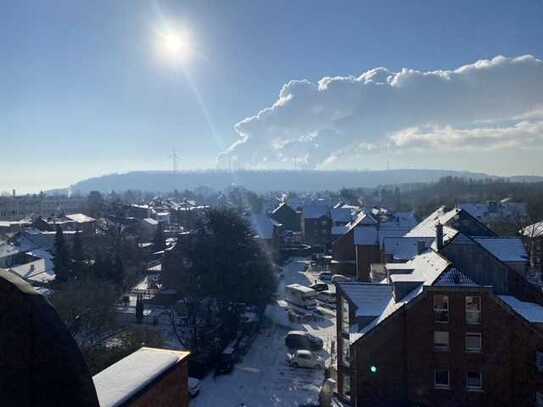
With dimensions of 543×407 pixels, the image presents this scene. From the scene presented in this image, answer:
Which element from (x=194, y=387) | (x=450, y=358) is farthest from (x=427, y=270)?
(x=194, y=387)

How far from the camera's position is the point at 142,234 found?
233ft

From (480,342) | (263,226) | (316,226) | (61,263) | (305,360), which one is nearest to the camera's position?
(480,342)

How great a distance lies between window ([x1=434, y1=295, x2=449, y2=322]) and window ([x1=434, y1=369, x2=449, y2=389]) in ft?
7.42

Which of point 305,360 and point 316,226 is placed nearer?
point 305,360

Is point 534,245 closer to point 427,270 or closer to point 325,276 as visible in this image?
point 325,276

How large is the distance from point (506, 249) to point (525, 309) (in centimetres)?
447

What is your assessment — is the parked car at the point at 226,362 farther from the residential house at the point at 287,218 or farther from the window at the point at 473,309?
the residential house at the point at 287,218

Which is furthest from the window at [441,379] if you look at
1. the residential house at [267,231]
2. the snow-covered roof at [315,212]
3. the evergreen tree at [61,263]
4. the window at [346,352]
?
the snow-covered roof at [315,212]

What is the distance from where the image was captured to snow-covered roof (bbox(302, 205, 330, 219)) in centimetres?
7481

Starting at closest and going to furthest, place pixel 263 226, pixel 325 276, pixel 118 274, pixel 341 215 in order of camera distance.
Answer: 1. pixel 118 274
2. pixel 325 276
3. pixel 263 226
4. pixel 341 215

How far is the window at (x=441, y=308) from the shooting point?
18156mm

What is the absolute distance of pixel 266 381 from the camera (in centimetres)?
2252

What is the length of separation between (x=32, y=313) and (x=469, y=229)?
95.9 ft

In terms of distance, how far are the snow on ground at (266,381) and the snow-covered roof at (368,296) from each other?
5.12m
